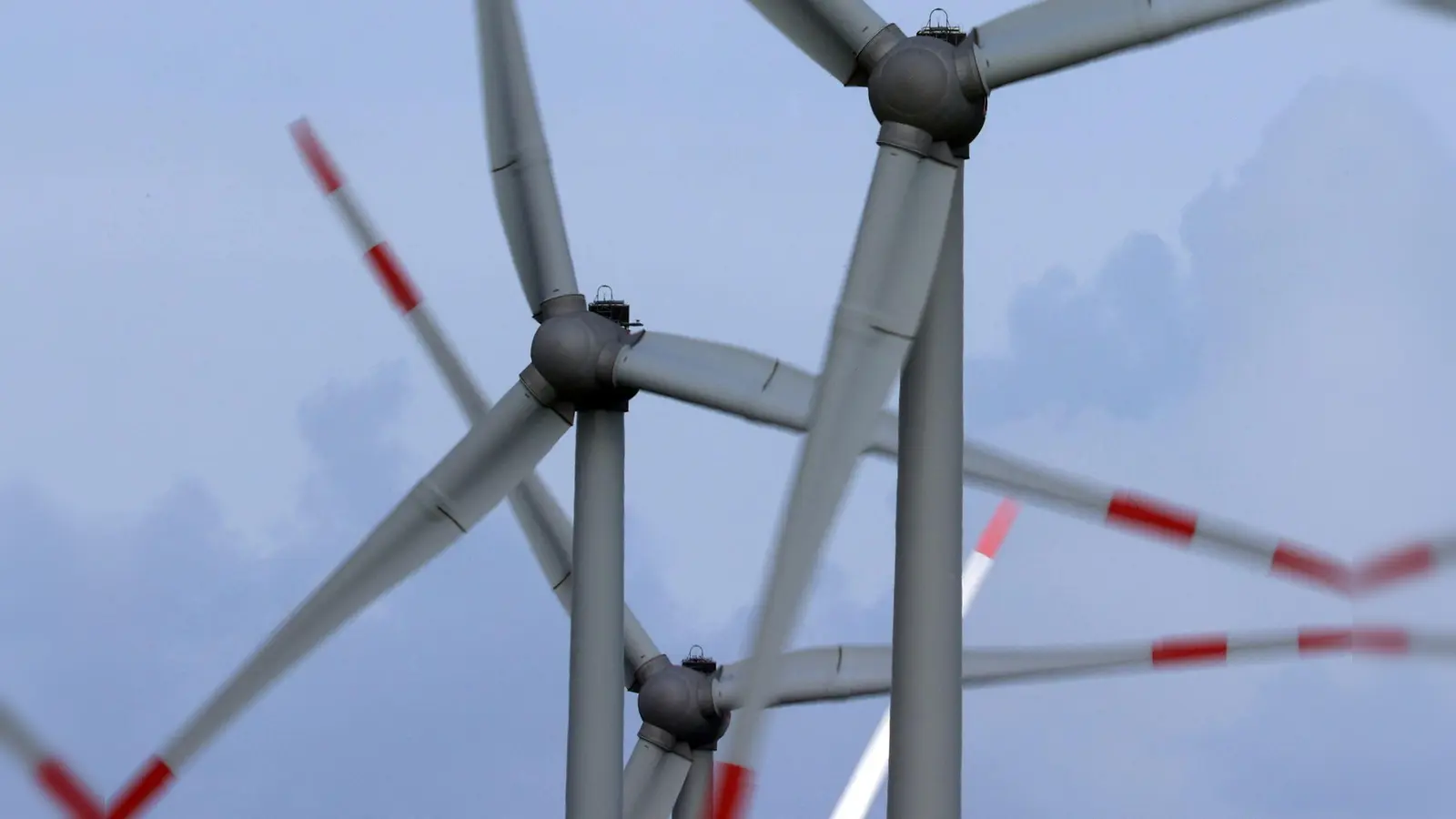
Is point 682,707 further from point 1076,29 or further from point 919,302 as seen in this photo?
point 1076,29

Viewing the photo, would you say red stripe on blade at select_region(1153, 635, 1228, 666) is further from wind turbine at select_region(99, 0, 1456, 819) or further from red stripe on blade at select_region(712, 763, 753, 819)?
red stripe on blade at select_region(712, 763, 753, 819)

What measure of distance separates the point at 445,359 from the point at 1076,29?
1798cm

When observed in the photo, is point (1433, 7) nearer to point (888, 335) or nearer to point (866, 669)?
point (888, 335)

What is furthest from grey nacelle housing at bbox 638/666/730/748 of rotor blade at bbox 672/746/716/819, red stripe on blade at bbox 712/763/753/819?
red stripe on blade at bbox 712/763/753/819

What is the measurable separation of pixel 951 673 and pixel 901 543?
4.95 feet

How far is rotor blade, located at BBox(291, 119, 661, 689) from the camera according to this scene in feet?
153

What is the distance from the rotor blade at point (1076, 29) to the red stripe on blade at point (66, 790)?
1858 cm

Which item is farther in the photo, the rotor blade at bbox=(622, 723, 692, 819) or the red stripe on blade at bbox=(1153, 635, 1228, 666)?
the rotor blade at bbox=(622, 723, 692, 819)

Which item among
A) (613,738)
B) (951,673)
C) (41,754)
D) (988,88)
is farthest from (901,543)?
(41,754)

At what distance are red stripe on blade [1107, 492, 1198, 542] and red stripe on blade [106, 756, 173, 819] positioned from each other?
14234 mm

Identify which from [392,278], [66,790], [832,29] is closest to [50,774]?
[66,790]

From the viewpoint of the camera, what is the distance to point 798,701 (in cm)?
5291

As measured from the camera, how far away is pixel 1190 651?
142ft

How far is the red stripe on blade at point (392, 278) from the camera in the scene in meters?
46.9
